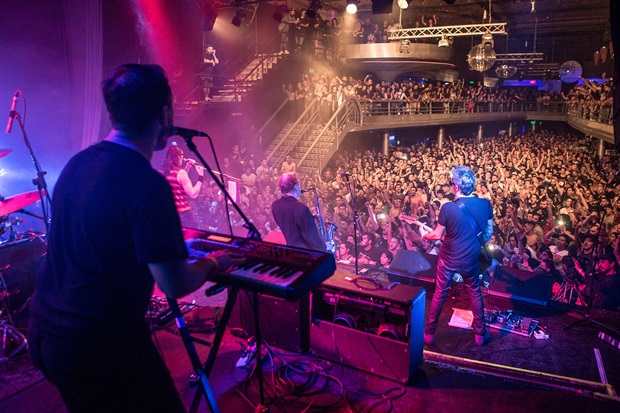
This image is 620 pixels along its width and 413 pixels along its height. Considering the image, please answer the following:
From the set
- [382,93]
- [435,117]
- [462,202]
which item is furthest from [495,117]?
[462,202]

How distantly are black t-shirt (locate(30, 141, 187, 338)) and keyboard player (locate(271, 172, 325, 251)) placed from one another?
2149 millimetres

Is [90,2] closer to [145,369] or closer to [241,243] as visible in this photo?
[241,243]

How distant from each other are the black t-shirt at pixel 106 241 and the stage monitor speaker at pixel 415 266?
375 centimetres

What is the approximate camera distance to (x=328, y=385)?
2635 mm

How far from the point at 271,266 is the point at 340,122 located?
370 inches

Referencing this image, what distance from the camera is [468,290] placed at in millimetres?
3373

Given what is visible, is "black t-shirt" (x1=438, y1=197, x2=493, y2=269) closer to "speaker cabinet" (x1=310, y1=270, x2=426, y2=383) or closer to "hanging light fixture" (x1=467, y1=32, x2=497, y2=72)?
"speaker cabinet" (x1=310, y1=270, x2=426, y2=383)

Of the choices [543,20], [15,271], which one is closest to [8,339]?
[15,271]

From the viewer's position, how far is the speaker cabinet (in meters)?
2.62

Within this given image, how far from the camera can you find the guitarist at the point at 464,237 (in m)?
3.24

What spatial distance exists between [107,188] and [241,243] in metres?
0.90

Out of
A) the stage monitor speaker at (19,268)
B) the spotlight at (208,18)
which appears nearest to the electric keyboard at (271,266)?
the stage monitor speaker at (19,268)

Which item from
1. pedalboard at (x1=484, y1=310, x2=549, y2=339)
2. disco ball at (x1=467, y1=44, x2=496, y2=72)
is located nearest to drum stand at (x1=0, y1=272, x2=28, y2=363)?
pedalboard at (x1=484, y1=310, x2=549, y2=339)

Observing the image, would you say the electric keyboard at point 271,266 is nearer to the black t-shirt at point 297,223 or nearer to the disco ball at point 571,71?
the black t-shirt at point 297,223
